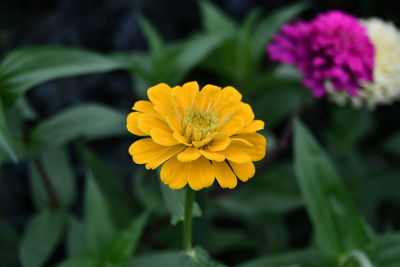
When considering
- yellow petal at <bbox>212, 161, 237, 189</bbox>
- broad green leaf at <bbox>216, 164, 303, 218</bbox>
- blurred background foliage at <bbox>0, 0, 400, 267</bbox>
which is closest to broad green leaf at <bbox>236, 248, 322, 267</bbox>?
blurred background foliage at <bbox>0, 0, 400, 267</bbox>

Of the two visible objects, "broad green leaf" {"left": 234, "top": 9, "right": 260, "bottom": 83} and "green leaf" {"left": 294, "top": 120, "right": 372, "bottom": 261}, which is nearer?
"green leaf" {"left": 294, "top": 120, "right": 372, "bottom": 261}

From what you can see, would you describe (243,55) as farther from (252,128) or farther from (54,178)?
(252,128)

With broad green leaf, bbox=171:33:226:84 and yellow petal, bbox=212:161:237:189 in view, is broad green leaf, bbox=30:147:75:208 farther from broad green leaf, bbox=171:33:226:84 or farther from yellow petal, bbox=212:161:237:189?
yellow petal, bbox=212:161:237:189

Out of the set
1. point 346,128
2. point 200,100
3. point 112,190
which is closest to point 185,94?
point 200,100

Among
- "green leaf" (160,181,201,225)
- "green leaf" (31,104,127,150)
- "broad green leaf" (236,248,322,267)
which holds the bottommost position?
"broad green leaf" (236,248,322,267)

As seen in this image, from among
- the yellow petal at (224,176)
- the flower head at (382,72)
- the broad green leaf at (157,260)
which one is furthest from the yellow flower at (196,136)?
the flower head at (382,72)

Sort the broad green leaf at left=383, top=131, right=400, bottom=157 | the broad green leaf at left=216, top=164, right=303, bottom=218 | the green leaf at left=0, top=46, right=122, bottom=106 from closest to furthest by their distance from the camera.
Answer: the green leaf at left=0, top=46, right=122, bottom=106
the broad green leaf at left=216, top=164, right=303, bottom=218
the broad green leaf at left=383, top=131, right=400, bottom=157

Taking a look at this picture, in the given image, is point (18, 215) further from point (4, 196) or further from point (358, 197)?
point (358, 197)
